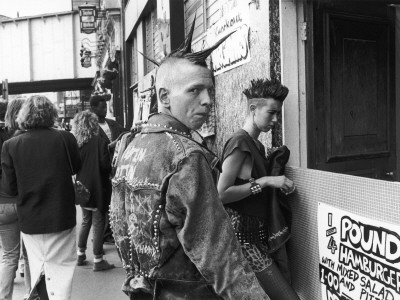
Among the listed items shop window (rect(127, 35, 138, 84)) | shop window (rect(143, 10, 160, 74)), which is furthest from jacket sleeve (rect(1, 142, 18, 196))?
shop window (rect(127, 35, 138, 84))

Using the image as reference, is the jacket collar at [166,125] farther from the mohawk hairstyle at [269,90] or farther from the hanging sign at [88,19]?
the hanging sign at [88,19]

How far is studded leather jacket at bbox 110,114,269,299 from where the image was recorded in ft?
5.56

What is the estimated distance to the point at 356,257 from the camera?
9.19 ft

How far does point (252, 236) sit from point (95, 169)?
3.07 meters

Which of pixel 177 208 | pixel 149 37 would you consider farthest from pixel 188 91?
pixel 149 37

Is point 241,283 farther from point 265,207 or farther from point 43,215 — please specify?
point 43,215

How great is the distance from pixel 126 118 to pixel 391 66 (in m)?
10.4

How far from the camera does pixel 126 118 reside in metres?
14.1

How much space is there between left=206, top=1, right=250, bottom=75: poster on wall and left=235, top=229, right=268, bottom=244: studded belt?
1822mm

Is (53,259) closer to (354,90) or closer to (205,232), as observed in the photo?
(205,232)

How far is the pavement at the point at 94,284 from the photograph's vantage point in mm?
5055

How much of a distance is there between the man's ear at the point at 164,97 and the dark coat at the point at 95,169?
4.02 m

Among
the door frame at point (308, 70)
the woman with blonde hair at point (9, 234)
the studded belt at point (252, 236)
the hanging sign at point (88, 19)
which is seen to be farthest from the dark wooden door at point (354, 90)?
the hanging sign at point (88, 19)

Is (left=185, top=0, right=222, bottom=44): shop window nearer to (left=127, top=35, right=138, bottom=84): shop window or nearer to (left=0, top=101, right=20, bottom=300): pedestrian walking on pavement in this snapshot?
→ (left=0, top=101, right=20, bottom=300): pedestrian walking on pavement
